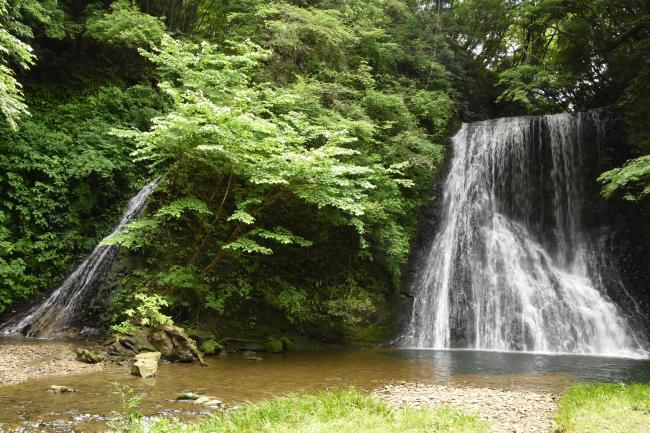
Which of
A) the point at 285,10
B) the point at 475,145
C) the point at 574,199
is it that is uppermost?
the point at 285,10

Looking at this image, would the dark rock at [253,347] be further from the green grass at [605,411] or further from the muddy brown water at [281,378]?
the green grass at [605,411]

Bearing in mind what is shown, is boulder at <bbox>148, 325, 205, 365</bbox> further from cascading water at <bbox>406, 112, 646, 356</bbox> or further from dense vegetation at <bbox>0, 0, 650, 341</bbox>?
cascading water at <bbox>406, 112, 646, 356</bbox>

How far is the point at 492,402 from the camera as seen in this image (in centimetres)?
619

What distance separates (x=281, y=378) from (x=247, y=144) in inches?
200

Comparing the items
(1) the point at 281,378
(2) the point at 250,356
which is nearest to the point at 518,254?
(2) the point at 250,356

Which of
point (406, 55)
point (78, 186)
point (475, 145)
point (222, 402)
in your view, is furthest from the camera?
point (406, 55)

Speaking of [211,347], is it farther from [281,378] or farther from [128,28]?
[128,28]

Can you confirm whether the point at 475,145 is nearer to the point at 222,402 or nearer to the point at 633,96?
the point at 633,96

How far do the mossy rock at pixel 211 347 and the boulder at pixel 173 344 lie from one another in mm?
692

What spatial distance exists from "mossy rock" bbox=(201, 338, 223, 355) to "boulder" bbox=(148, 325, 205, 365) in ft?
2.27

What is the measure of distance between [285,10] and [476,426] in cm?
1551

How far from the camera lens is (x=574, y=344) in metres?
12.4

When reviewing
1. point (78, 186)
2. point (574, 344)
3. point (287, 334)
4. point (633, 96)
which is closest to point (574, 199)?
point (633, 96)

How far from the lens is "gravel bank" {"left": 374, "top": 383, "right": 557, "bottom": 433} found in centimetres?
516
